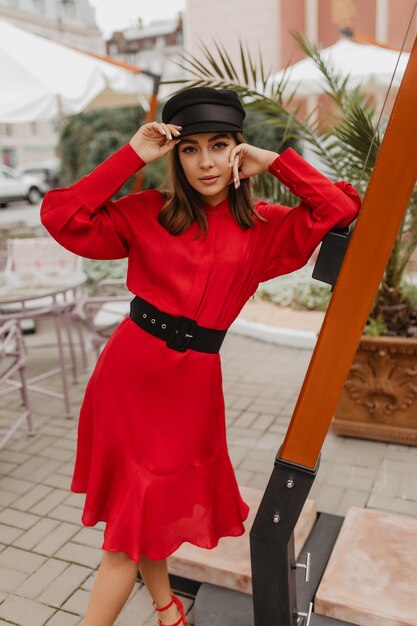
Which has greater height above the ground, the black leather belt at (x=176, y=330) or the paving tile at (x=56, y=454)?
the black leather belt at (x=176, y=330)

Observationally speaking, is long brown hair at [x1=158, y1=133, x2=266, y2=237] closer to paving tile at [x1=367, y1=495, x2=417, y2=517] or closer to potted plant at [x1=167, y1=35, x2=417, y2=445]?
potted plant at [x1=167, y1=35, x2=417, y2=445]

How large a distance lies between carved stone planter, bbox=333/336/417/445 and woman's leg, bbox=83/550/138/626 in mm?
2173

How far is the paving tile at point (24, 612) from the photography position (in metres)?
2.37

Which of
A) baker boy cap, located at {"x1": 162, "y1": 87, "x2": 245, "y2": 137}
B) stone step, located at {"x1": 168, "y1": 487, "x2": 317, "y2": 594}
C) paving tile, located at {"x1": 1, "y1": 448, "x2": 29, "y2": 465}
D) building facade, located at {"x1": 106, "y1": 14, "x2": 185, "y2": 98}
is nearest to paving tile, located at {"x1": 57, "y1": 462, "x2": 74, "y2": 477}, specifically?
paving tile, located at {"x1": 1, "y1": 448, "x2": 29, "y2": 465}

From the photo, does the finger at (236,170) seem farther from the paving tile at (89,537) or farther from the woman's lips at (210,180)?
the paving tile at (89,537)

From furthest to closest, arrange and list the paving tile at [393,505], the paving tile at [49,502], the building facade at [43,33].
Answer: the building facade at [43,33] < the paving tile at [49,502] < the paving tile at [393,505]

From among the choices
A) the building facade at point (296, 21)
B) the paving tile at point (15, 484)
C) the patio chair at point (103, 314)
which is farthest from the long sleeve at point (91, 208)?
the building facade at point (296, 21)

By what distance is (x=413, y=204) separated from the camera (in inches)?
142

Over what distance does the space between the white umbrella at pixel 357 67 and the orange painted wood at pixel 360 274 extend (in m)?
4.80

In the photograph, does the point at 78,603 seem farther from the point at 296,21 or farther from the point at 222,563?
the point at 296,21

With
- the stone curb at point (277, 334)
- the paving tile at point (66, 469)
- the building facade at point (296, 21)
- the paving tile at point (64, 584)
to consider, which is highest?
the building facade at point (296, 21)


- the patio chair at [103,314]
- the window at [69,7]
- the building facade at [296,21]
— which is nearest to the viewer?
the patio chair at [103,314]

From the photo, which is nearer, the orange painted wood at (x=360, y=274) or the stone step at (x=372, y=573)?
the orange painted wood at (x=360, y=274)

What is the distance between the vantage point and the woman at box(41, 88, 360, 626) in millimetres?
1708
